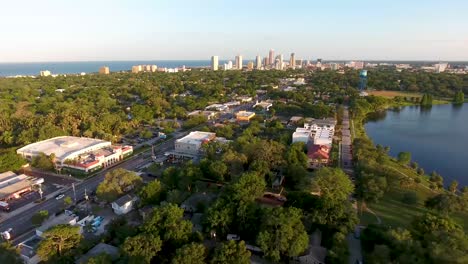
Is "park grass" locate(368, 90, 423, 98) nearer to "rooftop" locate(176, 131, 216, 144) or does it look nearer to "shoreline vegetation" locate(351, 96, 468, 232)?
"shoreline vegetation" locate(351, 96, 468, 232)

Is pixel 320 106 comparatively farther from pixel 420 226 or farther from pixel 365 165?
pixel 420 226

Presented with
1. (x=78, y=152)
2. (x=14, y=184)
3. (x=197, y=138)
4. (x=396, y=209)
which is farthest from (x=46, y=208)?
(x=396, y=209)

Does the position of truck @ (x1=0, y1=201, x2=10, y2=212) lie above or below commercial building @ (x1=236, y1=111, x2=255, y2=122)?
below

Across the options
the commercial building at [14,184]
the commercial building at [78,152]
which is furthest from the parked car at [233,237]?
the commercial building at [14,184]

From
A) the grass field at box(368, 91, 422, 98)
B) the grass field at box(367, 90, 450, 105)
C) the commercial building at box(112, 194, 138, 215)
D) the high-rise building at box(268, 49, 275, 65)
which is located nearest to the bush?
the commercial building at box(112, 194, 138, 215)

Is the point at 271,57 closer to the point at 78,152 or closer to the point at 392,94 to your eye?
the point at 392,94

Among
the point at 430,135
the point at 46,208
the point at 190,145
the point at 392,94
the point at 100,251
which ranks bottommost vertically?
the point at 46,208

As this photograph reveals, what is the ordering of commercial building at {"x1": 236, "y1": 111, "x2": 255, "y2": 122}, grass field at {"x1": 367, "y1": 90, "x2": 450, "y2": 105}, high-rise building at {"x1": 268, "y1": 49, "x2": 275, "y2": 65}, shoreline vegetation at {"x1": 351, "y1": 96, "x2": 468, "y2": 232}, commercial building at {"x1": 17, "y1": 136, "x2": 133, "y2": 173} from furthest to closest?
high-rise building at {"x1": 268, "y1": 49, "x2": 275, "y2": 65} → grass field at {"x1": 367, "y1": 90, "x2": 450, "y2": 105} → commercial building at {"x1": 236, "y1": 111, "x2": 255, "y2": 122} → commercial building at {"x1": 17, "y1": 136, "x2": 133, "y2": 173} → shoreline vegetation at {"x1": 351, "y1": 96, "x2": 468, "y2": 232}

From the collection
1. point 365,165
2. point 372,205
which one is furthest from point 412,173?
point 372,205
